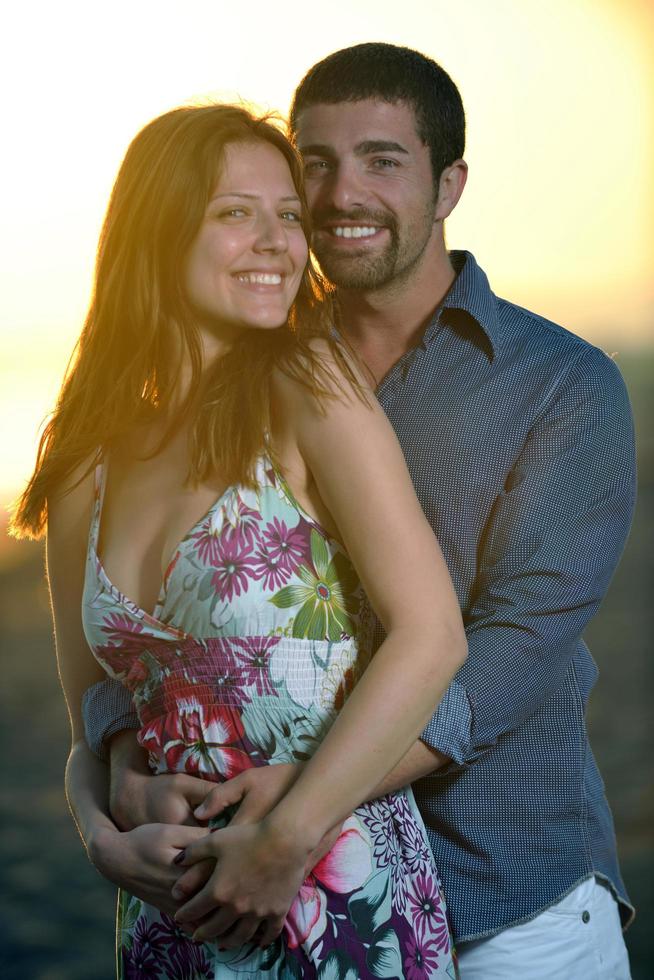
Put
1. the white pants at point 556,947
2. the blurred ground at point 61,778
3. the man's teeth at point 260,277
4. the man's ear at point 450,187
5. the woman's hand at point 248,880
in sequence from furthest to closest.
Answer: the blurred ground at point 61,778 < the man's ear at point 450,187 < the white pants at point 556,947 < the man's teeth at point 260,277 < the woman's hand at point 248,880

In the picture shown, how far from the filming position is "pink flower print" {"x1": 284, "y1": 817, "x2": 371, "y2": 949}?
70.2 inches

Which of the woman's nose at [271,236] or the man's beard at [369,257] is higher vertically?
the woman's nose at [271,236]

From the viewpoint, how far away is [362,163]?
7.97 ft

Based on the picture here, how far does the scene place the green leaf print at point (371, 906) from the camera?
1807 millimetres

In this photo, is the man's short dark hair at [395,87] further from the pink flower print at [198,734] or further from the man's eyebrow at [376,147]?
the pink flower print at [198,734]

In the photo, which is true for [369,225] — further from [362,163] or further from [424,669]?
[424,669]

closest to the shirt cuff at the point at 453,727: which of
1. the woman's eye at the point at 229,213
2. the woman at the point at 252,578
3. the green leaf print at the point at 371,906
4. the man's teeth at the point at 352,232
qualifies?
the woman at the point at 252,578

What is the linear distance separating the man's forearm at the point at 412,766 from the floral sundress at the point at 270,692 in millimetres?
39

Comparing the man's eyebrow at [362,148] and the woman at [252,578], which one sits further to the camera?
the man's eyebrow at [362,148]

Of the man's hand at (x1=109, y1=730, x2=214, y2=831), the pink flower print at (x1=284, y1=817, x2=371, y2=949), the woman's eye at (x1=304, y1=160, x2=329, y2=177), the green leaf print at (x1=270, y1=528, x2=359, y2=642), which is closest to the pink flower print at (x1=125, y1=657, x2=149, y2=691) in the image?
the man's hand at (x1=109, y1=730, x2=214, y2=831)

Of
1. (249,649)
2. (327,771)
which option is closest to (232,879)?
(327,771)

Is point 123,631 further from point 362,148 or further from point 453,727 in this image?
point 362,148

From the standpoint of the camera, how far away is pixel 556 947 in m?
2.14

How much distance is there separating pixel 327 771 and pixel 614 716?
13.5 m
